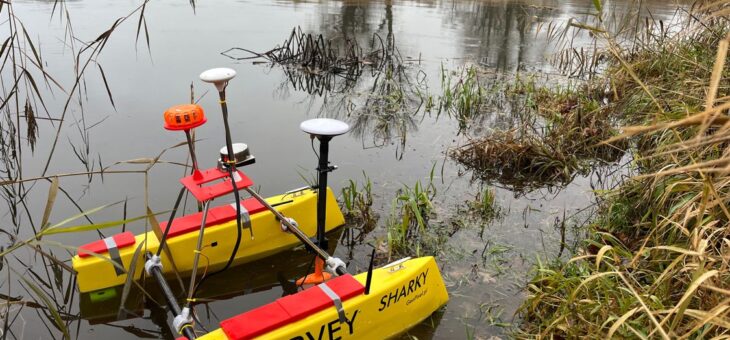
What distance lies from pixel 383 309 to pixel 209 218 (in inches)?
53.2

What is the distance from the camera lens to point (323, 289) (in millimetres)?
2705

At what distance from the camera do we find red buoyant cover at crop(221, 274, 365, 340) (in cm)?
238

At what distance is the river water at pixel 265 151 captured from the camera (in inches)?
131

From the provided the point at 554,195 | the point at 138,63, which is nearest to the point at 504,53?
the point at 554,195

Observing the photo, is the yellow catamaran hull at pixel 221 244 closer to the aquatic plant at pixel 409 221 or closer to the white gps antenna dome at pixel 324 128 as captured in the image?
the aquatic plant at pixel 409 221

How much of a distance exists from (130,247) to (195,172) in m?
0.74

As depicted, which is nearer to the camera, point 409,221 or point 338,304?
point 338,304

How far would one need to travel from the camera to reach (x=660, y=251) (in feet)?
9.61

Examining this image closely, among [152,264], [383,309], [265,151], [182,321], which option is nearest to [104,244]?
[152,264]

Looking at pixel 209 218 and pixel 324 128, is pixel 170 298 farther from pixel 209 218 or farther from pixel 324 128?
pixel 324 128

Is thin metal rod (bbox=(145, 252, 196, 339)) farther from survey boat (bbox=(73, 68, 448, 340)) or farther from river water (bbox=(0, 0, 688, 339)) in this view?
river water (bbox=(0, 0, 688, 339))

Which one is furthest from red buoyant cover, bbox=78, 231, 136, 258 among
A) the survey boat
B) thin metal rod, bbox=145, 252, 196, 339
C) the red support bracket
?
the red support bracket

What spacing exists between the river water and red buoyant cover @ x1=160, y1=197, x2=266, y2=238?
0.40m

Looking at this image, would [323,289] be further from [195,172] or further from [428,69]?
Answer: [428,69]
